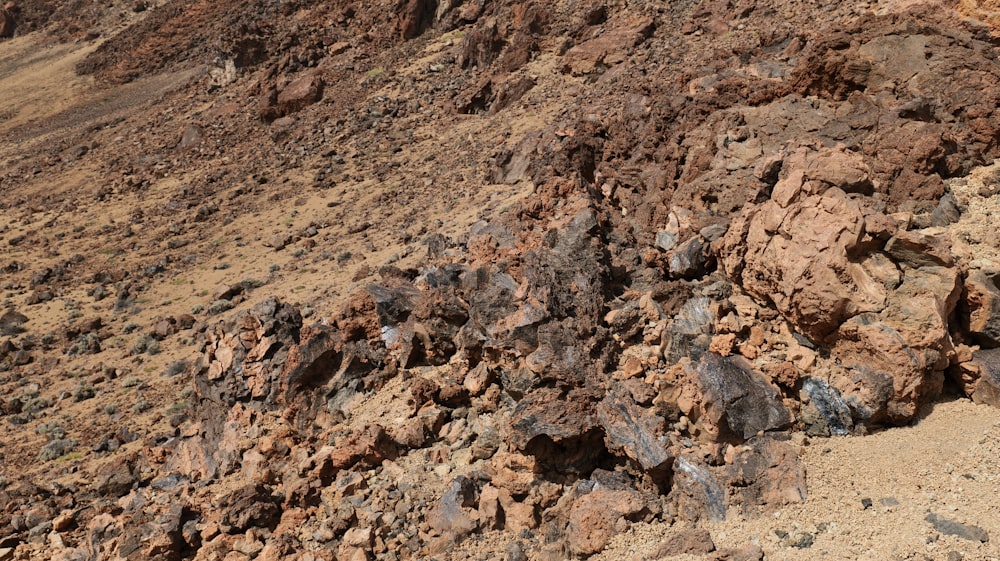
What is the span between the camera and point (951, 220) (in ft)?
24.6

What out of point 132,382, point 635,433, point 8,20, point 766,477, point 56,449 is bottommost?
point 132,382

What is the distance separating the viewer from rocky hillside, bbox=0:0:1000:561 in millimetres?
6473

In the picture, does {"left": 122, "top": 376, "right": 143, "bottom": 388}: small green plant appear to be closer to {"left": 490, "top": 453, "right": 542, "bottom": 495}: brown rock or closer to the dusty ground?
{"left": 490, "top": 453, "right": 542, "bottom": 495}: brown rock

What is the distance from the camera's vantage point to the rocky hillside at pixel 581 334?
6.47 metres

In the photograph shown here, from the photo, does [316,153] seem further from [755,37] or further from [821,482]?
[821,482]

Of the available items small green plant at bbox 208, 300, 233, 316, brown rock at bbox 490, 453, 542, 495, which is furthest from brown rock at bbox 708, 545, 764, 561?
small green plant at bbox 208, 300, 233, 316

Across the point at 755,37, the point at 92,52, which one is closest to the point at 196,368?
the point at 755,37

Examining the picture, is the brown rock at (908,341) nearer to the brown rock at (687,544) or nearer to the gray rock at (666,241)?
the brown rock at (687,544)

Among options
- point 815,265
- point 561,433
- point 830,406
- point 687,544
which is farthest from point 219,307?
point 830,406

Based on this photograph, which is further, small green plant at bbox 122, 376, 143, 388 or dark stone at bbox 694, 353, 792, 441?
small green plant at bbox 122, 376, 143, 388

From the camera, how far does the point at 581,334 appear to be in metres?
7.43

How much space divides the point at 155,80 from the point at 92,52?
574 centimetres

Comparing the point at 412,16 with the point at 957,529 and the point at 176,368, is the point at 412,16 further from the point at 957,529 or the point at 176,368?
the point at 957,529

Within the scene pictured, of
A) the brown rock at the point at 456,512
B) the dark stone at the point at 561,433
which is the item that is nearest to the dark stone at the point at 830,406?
the dark stone at the point at 561,433
